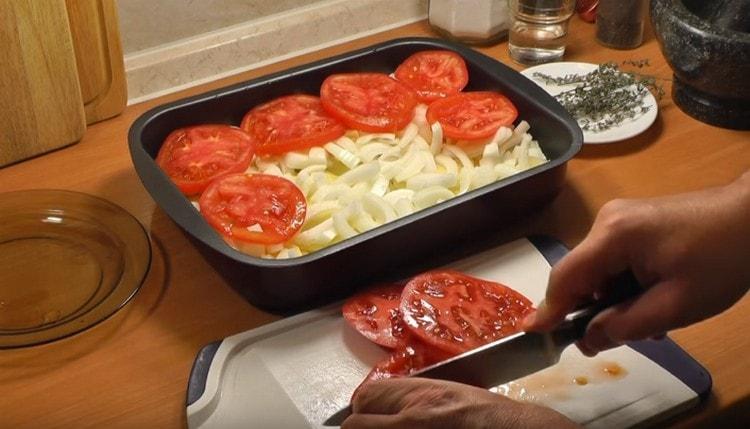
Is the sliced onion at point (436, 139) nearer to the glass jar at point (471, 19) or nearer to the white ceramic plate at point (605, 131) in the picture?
the white ceramic plate at point (605, 131)

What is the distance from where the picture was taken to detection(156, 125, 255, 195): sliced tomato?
117 centimetres

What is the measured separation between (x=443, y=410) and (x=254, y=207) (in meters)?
0.39

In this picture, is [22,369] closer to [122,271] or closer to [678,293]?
[122,271]

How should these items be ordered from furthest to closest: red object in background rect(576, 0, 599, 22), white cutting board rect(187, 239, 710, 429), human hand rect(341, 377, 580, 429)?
red object in background rect(576, 0, 599, 22), white cutting board rect(187, 239, 710, 429), human hand rect(341, 377, 580, 429)

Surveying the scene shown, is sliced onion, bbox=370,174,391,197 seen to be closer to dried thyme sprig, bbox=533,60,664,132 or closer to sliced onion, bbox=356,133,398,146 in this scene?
sliced onion, bbox=356,133,398,146

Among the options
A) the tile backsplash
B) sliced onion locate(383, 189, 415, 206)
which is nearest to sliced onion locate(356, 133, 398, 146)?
sliced onion locate(383, 189, 415, 206)

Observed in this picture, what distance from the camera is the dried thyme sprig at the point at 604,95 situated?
1.35 m

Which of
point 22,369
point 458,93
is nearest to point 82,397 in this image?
point 22,369

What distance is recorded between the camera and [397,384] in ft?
2.81

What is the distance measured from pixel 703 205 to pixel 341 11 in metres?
0.80

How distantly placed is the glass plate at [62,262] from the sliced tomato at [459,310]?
30 centimetres

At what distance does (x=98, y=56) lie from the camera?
1.31m

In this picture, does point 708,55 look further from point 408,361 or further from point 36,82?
point 36,82

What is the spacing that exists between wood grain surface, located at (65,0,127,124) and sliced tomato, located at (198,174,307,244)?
0.96 feet
